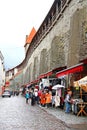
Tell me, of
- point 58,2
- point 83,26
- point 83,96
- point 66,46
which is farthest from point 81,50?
point 58,2

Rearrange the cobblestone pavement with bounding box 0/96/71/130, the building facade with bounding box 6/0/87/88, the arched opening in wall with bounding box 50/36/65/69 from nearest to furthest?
the cobblestone pavement with bounding box 0/96/71/130 → the building facade with bounding box 6/0/87/88 → the arched opening in wall with bounding box 50/36/65/69

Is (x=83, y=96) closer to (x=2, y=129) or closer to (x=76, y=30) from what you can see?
(x=76, y=30)

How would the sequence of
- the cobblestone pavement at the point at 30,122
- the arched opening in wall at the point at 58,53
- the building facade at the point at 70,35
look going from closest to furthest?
the cobblestone pavement at the point at 30,122, the building facade at the point at 70,35, the arched opening in wall at the point at 58,53

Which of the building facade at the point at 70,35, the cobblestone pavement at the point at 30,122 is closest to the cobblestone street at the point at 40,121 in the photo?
the cobblestone pavement at the point at 30,122

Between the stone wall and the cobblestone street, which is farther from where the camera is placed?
the stone wall

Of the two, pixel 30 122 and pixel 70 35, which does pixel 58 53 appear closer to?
pixel 70 35

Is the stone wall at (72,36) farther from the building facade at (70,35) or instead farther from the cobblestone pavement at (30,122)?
the cobblestone pavement at (30,122)

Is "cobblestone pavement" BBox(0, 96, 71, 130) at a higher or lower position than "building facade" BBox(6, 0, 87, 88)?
lower

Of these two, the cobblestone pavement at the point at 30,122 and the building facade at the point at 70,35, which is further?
the building facade at the point at 70,35

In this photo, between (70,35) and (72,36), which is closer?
(72,36)

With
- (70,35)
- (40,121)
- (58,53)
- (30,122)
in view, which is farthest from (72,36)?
(30,122)

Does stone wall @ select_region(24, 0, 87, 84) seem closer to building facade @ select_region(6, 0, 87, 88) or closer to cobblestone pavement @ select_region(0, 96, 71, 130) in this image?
building facade @ select_region(6, 0, 87, 88)

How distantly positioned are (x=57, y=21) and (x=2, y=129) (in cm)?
2353

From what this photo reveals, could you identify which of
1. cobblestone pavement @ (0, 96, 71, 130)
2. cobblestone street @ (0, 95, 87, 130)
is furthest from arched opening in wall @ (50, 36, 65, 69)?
cobblestone street @ (0, 95, 87, 130)
